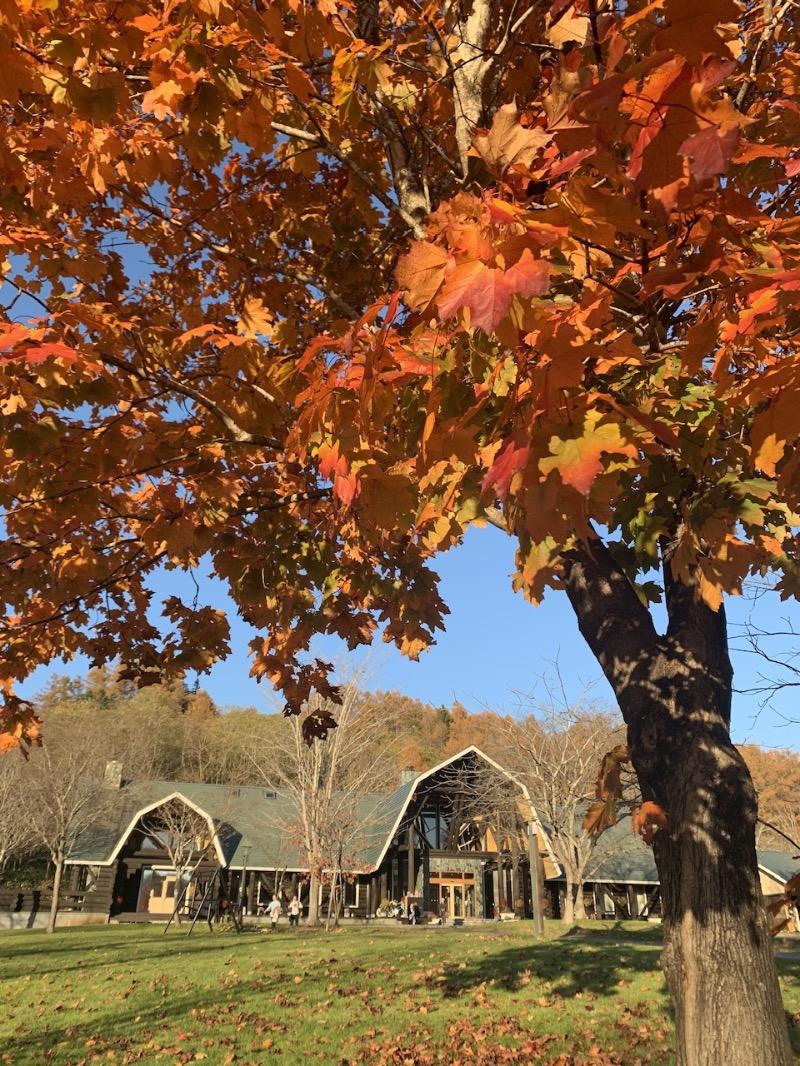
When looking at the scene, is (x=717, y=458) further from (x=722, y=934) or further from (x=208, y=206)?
(x=208, y=206)

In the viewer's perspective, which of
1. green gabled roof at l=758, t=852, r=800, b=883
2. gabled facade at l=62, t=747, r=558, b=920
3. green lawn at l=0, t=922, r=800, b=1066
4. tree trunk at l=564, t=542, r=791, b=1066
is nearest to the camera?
tree trunk at l=564, t=542, r=791, b=1066

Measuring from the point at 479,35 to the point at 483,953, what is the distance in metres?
15.3

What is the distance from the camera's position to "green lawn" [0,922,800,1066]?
7.14m

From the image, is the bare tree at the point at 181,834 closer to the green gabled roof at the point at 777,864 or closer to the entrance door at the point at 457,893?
the entrance door at the point at 457,893

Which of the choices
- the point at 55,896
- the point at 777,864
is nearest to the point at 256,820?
the point at 55,896

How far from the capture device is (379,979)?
436 inches

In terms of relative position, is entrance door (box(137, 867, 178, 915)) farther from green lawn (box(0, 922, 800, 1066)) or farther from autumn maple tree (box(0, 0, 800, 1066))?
autumn maple tree (box(0, 0, 800, 1066))

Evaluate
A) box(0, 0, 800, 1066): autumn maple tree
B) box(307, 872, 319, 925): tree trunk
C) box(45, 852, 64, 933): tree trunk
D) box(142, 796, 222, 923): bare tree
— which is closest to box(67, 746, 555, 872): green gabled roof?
box(142, 796, 222, 923): bare tree

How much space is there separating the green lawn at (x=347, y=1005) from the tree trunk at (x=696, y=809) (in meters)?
4.00

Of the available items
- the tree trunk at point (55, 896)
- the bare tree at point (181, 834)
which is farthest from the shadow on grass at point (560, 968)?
the bare tree at point (181, 834)

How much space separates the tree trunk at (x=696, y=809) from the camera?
3.32 m

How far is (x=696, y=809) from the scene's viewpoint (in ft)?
12.1

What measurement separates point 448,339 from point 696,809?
3.11 metres

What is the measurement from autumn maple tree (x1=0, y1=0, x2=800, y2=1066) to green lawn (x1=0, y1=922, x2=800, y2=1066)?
167 inches
